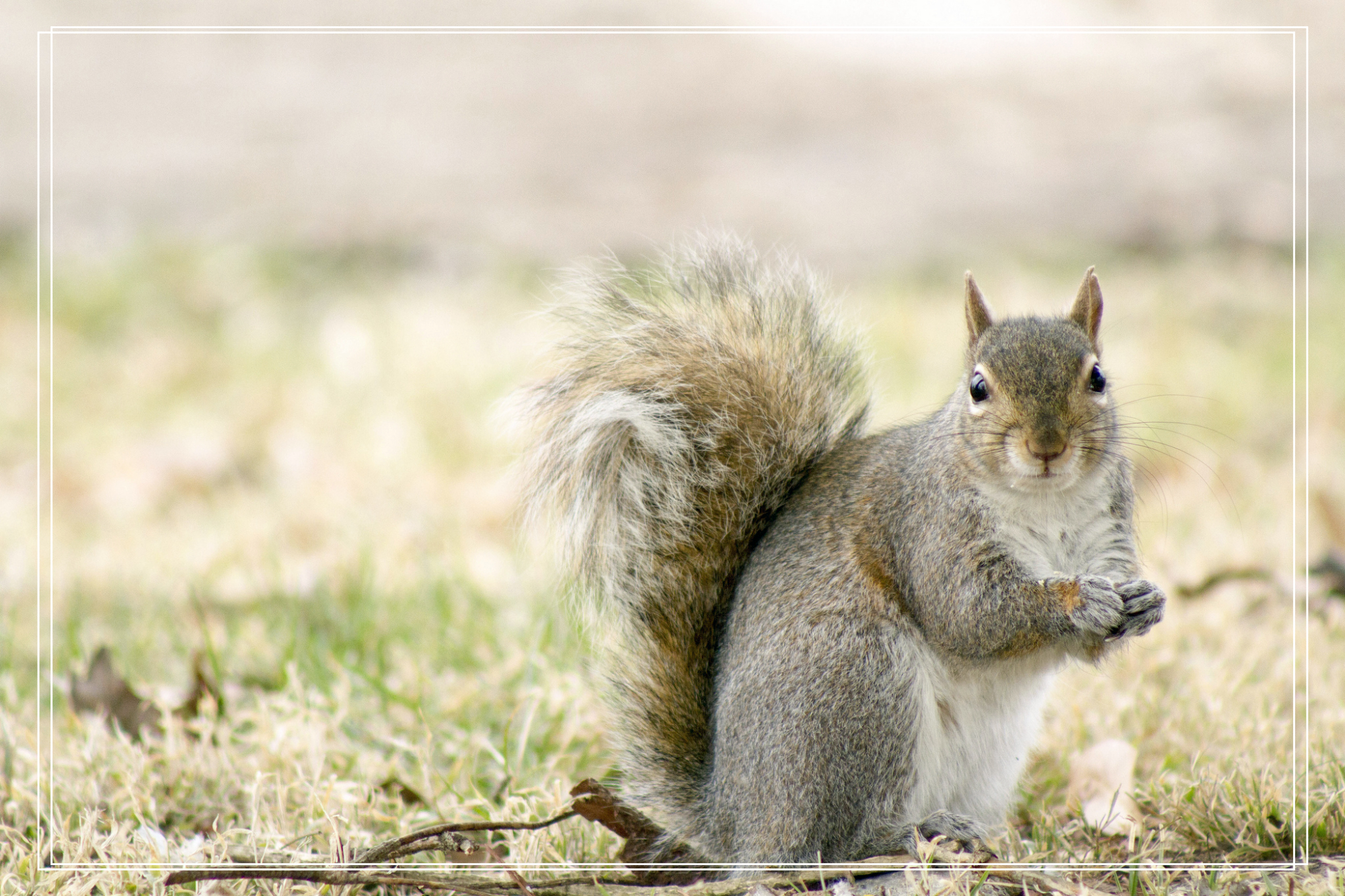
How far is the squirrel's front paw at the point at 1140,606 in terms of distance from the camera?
114cm

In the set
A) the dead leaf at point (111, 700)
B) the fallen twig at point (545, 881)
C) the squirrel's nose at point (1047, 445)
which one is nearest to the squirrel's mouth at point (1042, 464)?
the squirrel's nose at point (1047, 445)

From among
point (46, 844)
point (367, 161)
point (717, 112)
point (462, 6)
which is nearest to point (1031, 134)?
point (717, 112)

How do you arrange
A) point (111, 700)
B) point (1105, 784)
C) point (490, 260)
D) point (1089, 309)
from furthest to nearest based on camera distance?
point (490, 260) → point (111, 700) → point (1105, 784) → point (1089, 309)

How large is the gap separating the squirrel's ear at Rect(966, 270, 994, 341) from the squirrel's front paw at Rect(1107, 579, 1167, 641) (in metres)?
0.29

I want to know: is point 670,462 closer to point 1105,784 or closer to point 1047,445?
point 1047,445

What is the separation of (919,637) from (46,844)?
0.94m

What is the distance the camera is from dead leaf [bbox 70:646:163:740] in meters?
1.62

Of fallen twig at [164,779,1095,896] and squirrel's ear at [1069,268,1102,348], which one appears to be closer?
fallen twig at [164,779,1095,896]

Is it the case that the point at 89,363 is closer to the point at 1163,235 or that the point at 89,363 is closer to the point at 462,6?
the point at 462,6

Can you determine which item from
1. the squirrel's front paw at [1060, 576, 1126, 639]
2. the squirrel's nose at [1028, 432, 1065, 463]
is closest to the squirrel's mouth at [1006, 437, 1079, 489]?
the squirrel's nose at [1028, 432, 1065, 463]

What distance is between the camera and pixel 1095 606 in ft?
3.79

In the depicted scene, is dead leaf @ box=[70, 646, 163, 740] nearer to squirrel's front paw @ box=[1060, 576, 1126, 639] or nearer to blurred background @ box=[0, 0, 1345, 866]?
blurred background @ box=[0, 0, 1345, 866]

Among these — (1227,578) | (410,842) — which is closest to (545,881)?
(410,842)

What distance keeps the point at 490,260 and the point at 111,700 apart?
2752 mm
